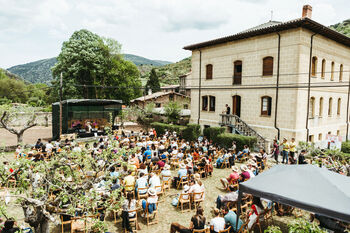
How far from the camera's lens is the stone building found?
17656 mm

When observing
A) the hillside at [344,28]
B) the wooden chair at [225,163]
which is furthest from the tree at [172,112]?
the hillside at [344,28]

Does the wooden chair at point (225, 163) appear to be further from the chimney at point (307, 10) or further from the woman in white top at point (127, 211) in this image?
the chimney at point (307, 10)

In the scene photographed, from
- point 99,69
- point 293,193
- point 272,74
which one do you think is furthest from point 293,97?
point 99,69

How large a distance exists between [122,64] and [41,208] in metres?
37.4

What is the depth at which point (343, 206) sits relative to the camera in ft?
16.4

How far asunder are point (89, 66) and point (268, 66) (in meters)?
26.2

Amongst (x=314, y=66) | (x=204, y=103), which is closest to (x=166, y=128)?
(x=204, y=103)

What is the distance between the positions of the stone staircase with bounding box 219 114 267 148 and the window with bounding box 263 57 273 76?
14.9 ft

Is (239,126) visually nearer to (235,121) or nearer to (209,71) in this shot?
(235,121)

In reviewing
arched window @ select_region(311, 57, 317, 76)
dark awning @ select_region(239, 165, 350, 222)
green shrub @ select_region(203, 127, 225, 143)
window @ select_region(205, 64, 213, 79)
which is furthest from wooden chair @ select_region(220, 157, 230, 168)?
window @ select_region(205, 64, 213, 79)

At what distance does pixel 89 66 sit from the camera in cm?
3469

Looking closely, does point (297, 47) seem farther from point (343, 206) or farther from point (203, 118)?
point (343, 206)

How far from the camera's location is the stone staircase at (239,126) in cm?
1831

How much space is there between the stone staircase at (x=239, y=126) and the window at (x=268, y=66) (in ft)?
14.9
